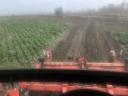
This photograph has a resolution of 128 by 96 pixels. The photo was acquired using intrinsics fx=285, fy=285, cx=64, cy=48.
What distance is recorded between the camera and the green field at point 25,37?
1.62m

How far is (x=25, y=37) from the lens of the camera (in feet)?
6.11

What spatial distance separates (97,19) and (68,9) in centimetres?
40

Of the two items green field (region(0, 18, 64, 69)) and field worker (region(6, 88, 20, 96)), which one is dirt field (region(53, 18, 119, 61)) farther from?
field worker (region(6, 88, 20, 96))

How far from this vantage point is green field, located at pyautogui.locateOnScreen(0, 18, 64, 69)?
5.33 feet

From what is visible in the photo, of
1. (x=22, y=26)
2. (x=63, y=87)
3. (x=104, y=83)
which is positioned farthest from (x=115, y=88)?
(x=22, y=26)

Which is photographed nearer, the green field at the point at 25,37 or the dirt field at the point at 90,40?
the green field at the point at 25,37

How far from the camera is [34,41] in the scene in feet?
6.38

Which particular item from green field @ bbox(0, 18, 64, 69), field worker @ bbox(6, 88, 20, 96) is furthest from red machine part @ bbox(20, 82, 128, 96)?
green field @ bbox(0, 18, 64, 69)

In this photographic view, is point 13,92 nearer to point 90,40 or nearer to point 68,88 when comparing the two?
point 68,88

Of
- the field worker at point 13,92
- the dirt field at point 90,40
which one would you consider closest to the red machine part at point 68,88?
the field worker at point 13,92

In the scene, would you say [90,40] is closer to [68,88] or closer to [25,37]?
[25,37]

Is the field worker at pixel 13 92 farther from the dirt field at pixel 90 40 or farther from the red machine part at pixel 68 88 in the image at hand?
the dirt field at pixel 90 40

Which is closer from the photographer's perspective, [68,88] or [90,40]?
[68,88]

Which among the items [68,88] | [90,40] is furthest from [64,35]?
[68,88]
